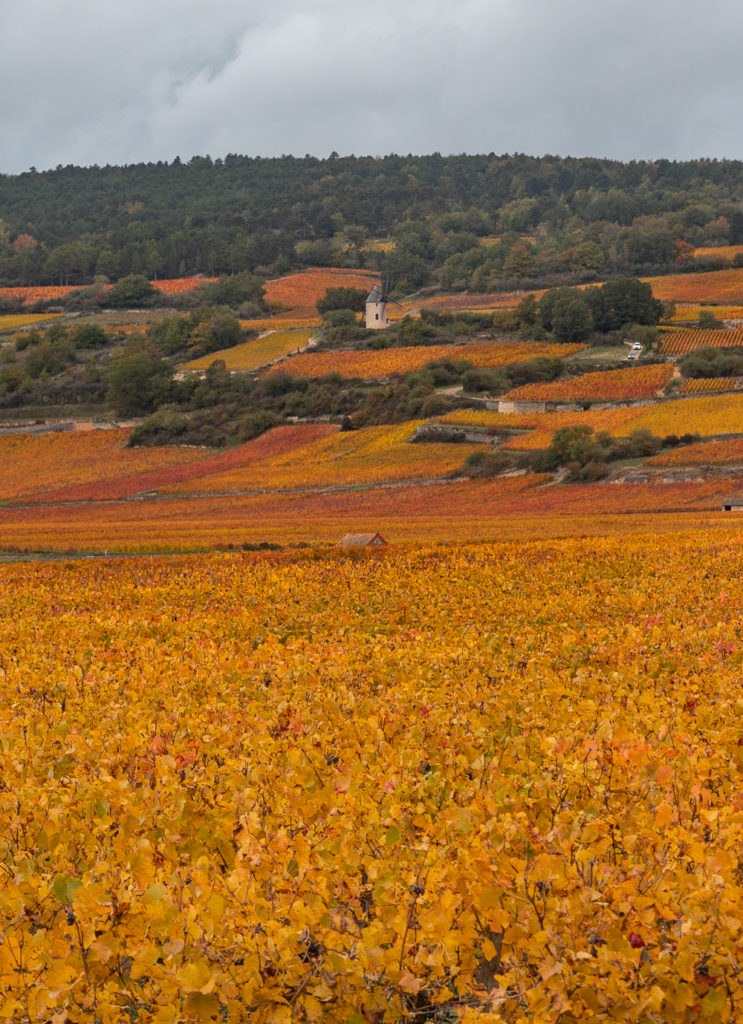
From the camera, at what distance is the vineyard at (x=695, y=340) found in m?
109

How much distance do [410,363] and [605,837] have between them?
113922 millimetres

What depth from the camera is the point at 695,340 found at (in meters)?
112

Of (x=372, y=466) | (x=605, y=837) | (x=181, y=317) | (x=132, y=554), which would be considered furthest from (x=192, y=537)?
(x=181, y=317)

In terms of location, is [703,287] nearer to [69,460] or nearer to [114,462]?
[114,462]

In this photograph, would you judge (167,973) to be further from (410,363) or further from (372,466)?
(410,363)

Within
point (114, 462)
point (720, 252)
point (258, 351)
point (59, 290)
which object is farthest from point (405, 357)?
point (59, 290)

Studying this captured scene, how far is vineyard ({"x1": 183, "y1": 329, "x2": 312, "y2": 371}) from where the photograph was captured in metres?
132

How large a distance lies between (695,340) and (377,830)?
374 ft

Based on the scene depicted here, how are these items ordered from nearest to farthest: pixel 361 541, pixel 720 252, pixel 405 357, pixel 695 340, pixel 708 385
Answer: pixel 361 541 → pixel 708 385 → pixel 695 340 → pixel 405 357 → pixel 720 252

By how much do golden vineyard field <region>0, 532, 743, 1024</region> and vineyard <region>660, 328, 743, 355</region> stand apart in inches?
3993

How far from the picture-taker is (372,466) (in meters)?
88.4

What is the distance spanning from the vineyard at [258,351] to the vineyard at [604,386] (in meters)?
41.5

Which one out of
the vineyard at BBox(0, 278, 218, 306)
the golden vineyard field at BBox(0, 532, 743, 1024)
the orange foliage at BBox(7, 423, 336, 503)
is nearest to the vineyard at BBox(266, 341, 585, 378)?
the orange foliage at BBox(7, 423, 336, 503)

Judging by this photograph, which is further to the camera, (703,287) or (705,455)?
(703,287)
